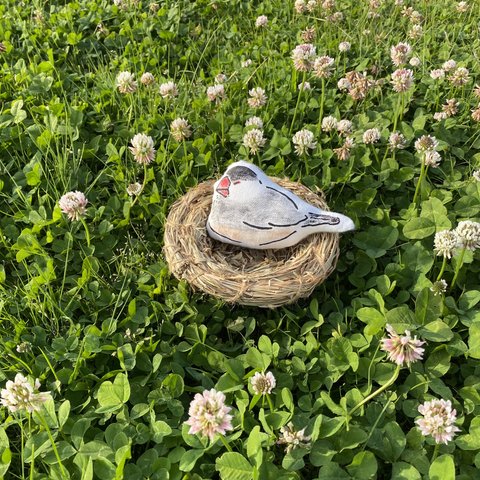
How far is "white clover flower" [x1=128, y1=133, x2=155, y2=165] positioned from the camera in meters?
2.28

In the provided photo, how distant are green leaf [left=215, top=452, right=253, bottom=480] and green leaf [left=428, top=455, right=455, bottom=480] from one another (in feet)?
1.56

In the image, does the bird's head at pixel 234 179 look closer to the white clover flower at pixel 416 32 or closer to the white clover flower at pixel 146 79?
the white clover flower at pixel 146 79

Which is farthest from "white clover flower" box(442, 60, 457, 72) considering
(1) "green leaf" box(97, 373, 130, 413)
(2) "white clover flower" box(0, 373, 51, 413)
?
(2) "white clover flower" box(0, 373, 51, 413)

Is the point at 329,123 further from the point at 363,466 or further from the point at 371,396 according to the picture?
the point at 363,466

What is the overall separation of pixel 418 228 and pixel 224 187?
0.74 metres

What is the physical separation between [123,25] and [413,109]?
68.6 inches

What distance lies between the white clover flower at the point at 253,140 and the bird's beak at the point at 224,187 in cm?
46

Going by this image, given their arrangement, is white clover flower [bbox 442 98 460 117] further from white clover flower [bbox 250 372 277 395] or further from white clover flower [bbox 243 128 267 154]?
white clover flower [bbox 250 372 277 395]

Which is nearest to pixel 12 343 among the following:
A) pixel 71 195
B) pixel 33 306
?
pixel 33 306

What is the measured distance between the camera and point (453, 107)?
8.94ft

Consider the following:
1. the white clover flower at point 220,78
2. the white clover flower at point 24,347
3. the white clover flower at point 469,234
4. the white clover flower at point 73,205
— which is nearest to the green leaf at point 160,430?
the white clover flower at point 24,347

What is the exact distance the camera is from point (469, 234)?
176 centimetres

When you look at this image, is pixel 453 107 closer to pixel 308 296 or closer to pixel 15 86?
pixel 308 296

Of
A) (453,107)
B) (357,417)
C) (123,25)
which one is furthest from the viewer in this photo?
(123,25)
